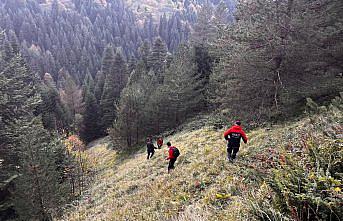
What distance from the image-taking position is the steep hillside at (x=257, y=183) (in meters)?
3.86

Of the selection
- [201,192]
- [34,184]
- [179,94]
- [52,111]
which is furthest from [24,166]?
[52,111]

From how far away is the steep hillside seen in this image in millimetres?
3863

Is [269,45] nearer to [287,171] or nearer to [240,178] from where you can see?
[240,178]

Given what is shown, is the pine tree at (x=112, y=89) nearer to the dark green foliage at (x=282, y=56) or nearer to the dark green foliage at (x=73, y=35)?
the dark green foliage at (x=282, y=56)

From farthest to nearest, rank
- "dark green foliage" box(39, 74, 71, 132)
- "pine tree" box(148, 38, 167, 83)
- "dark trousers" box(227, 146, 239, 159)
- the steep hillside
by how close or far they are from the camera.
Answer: "pine tree" box(148, 38, 167, 83) → "dark green foliage" box(39, 74, 71, 132) → "dark trousers" box(227, 146, 239, 159) → the steep hillside

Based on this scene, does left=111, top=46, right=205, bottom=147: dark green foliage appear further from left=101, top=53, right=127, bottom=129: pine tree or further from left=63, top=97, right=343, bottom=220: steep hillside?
left=101, top=53, right=127, bottom=129: pine tree

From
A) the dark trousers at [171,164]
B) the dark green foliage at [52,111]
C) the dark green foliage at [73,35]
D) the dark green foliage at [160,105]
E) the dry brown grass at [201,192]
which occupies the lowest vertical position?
the dark green foliage at [73,35]

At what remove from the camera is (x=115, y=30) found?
167375 mm

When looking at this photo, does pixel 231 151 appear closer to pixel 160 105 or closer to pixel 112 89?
pixel 160 105

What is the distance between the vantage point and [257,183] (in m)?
6.86

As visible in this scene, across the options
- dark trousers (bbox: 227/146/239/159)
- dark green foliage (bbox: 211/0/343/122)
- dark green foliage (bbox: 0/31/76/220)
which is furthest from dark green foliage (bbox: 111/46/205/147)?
dark trousers (bbox: 227/146/239/159)

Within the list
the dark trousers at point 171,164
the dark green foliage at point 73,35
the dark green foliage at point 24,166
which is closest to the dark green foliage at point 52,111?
the dark green foliage at point 24,166

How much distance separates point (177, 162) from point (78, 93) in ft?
178

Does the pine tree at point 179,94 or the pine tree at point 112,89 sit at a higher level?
the pine tree at point 179,94
